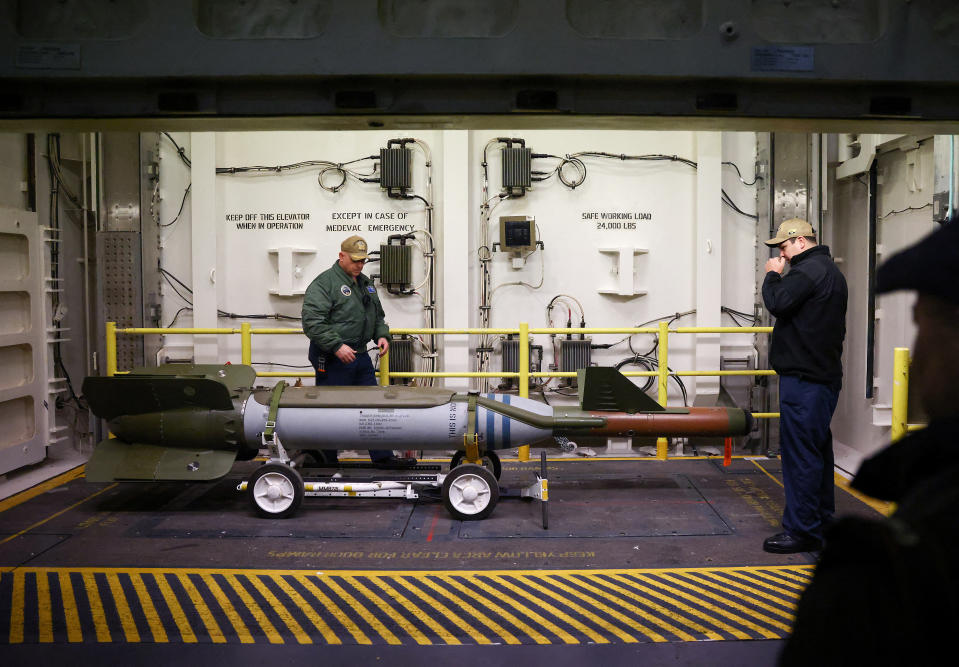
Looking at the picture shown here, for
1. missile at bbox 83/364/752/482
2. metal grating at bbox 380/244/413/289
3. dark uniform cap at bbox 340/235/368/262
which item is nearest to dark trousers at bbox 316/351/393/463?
missile at bbox 83/364/752/482

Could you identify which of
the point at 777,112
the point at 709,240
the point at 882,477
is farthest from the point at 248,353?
the point at 882,477

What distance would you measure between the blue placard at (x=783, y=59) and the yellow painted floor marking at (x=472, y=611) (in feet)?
10.0

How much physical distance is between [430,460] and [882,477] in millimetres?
6524

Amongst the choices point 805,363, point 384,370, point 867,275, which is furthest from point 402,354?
point 867,275

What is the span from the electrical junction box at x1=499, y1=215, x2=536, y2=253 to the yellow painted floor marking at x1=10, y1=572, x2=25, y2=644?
5.39 meters

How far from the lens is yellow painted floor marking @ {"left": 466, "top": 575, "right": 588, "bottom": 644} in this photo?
3.91 metres

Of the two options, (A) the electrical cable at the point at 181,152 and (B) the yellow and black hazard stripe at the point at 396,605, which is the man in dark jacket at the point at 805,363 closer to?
(B) the yellow and black hazard stripe at the point at 396,605

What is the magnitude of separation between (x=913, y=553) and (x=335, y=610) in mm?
3871

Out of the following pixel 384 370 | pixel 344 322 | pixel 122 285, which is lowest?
pixel 384 370

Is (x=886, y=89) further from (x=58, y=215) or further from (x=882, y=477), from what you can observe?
(x=58, y=215)

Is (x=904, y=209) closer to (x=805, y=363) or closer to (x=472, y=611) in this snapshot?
(x=805, y=363)

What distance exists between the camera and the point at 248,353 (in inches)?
288

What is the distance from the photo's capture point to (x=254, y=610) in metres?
4.23

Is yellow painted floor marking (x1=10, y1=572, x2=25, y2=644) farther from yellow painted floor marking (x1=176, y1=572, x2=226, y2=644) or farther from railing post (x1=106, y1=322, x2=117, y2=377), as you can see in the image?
railing post (x1=106, y1=322, x2=117, y2=377)
